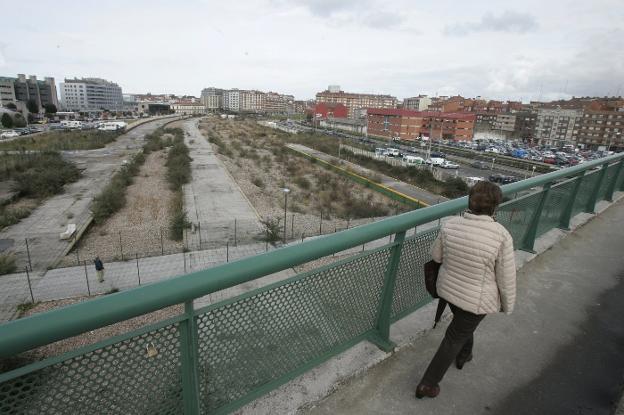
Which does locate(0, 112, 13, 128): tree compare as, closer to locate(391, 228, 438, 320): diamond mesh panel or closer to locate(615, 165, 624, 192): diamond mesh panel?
locate(391, 228, 438, 320): diamond mesh panel

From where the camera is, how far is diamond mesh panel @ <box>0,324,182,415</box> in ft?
4.27

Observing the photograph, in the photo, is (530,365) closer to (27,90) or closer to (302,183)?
(302,183)

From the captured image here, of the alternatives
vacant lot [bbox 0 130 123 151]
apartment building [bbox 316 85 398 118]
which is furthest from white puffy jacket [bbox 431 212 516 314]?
apartment building [bbox 316 85 398 118]

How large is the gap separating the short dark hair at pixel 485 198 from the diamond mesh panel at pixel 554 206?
128 inches

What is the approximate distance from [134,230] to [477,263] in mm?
19686

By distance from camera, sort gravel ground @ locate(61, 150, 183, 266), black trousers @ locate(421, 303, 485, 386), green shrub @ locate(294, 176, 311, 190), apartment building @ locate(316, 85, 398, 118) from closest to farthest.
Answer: black trousers @ locate(421, 303, 485, 386)
gravel ground @ locate(61, 150, 183, 266)
green shrub @ locate(294, 176, 311, 190)
apartment building @ locate(316, 85, 398, 118)

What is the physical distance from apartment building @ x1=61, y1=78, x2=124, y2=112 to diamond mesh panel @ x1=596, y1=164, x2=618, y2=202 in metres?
164

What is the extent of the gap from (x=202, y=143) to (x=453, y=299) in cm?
5835

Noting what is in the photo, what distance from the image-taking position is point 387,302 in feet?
8.65

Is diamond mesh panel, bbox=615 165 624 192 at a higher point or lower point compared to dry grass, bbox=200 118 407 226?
higher

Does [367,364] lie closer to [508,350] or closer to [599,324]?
[508,350]

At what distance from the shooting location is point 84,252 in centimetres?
1616

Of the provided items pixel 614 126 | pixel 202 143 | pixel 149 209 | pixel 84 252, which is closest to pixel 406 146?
pixel 202 143

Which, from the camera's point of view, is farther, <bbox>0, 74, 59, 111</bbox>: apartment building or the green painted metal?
<bbox>0, 74, 59, 111</bbox>: apartment building
